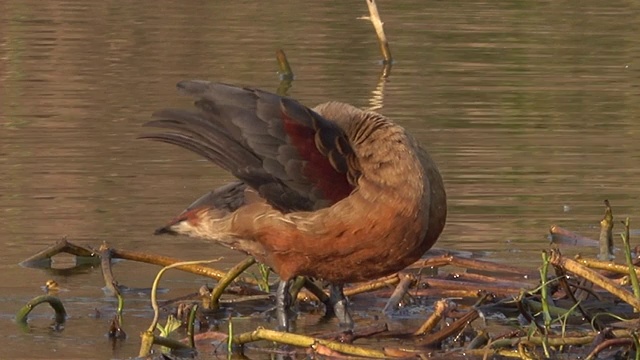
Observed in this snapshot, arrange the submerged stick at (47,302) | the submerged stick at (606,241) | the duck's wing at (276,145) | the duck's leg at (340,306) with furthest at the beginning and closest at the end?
the submerged stick at (606,241)
the duck's leg at (340,306)
the submerged stick at (47,302)
the duck's wing at (276,145)

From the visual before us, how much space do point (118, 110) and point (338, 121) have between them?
734cm

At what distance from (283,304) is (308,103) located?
25.7ft

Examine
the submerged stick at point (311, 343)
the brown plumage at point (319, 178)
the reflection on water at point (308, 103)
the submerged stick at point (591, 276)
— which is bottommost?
the reflection on water at point (308, 103)

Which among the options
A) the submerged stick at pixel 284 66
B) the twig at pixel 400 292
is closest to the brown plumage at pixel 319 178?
the twig at pixel 400 292

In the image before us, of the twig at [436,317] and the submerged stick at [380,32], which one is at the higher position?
the twig at [436,317]

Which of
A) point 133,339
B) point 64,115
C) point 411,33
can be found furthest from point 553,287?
point 411,33

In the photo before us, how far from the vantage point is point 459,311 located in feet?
23.5

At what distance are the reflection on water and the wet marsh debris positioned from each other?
11.3 inches

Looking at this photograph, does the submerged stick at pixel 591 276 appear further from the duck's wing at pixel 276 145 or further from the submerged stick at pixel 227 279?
the submerged stick at pixel 227 279

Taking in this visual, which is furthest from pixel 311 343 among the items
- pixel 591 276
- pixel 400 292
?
pixel 591 276

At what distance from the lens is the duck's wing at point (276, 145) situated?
6.77 meters

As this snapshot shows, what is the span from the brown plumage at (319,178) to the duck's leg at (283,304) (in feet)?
0.25

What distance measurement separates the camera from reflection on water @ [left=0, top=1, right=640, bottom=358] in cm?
911

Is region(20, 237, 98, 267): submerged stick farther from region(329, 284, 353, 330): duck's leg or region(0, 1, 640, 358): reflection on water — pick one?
region(329, 284, 353, 330): duck's leg
